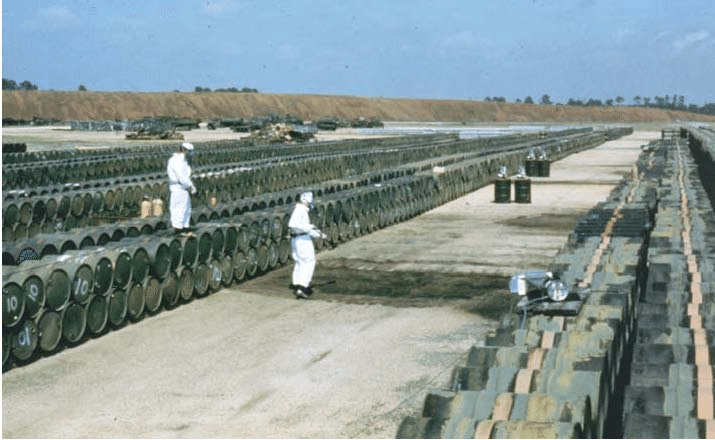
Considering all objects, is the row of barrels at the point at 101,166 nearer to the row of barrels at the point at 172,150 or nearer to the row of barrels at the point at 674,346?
the row of barrels at the point at 172,150

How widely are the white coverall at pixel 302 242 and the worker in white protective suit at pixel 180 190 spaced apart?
275 cm

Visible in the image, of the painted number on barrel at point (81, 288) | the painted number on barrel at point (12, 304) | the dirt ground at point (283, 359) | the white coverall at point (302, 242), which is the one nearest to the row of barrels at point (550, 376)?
the dirt ground at point (283, 359)

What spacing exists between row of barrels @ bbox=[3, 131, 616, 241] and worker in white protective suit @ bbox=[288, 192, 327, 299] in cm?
1217

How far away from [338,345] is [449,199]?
85.6ft

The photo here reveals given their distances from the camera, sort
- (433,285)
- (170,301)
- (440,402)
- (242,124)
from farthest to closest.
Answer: (242,124) → (433,285) → (170,301) → (440,402)

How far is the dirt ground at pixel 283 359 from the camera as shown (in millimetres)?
11383

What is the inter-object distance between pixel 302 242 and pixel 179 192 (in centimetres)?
341

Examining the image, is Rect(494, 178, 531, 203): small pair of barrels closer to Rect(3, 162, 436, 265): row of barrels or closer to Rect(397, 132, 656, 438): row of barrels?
Rect(3, 162, 436, 265): row of barrels

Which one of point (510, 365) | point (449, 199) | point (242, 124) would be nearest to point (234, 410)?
point (510, 365)

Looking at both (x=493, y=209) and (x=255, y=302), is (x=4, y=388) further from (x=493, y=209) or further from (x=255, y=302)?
(x=493, y=209)

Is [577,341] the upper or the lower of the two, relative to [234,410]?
upper

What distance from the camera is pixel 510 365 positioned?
905 centimetres

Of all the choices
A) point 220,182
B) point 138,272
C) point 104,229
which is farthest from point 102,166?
point 138,272

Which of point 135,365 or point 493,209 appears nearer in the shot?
point 135,365
